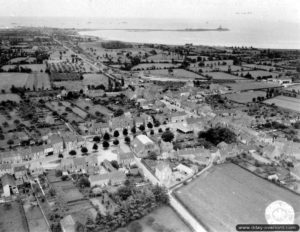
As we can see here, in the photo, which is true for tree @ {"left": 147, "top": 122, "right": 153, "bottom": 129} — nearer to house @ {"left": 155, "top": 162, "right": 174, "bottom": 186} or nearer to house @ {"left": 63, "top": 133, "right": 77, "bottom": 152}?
house @ {"left": 63, "top": 133, "right": 77, "bottom": 152}

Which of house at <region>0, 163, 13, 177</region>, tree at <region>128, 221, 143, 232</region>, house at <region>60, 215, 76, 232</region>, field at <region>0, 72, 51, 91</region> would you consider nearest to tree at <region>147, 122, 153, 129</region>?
house at <region>0, 163, 13, 177</region>

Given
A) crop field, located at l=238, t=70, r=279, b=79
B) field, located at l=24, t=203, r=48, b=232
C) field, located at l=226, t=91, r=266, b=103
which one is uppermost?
crop field, located at l=238, t=70, r=279, b=79

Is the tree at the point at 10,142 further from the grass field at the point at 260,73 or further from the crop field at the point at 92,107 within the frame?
the grass field at the point at 260,73

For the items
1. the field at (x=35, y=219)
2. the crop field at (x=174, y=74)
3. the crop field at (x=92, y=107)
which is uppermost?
the crop field at (x=174, y=74)

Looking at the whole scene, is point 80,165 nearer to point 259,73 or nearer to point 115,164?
point 115,164

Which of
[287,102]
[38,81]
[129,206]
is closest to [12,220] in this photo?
[129,206]

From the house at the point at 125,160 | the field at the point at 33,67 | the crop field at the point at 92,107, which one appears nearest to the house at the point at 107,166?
the house at the point at 125,160

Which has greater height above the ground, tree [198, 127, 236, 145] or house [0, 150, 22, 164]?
tree [198, 127, 236, 145]

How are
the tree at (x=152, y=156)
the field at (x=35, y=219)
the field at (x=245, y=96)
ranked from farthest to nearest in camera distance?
the field at (x=245, y=96) → the tree at (x=152, y=156) → the field at (x=35, y=219)
